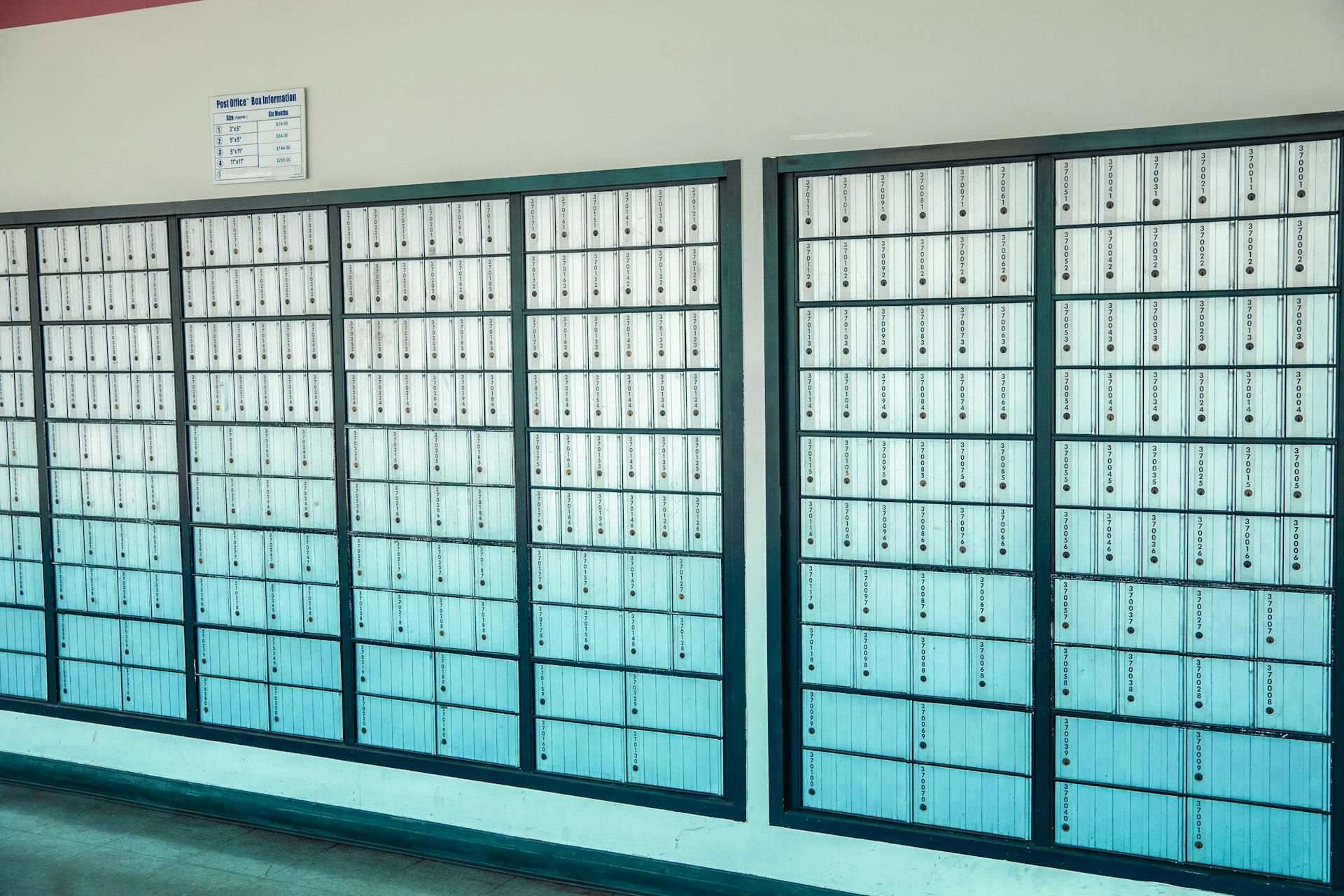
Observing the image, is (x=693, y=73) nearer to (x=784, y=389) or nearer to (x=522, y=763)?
(x=784, y=389)

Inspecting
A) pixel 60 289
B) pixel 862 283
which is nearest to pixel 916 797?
pixel 862 283

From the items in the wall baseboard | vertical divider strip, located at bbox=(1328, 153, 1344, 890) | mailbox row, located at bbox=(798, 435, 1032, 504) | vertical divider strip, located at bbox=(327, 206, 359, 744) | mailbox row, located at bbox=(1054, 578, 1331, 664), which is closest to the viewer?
vertical divider strip, located at bbox=(1328, 153, 1344, 890)

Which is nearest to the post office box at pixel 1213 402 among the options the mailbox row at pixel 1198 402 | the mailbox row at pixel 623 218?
the mailbox row at pixel 1198 402

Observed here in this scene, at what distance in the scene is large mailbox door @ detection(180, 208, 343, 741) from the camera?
133 inches

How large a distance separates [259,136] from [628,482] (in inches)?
63.6

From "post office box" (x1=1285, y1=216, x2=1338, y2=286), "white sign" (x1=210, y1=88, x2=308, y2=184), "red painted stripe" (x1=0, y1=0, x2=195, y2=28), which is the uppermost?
"red painted stripe" (x1=0, y1=0, x2=195, y2=28)

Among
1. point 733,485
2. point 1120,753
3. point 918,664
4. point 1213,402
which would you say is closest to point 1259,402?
point 1213,402

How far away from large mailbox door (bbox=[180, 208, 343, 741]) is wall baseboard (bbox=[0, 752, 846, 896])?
29cm

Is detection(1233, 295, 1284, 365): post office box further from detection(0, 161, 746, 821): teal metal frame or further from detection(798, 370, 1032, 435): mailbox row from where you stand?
detection(0, 161, 746, 821): teal metal frame

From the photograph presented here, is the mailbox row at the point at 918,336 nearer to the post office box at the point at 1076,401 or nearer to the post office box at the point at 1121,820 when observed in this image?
the post office box at the point at 1076,401

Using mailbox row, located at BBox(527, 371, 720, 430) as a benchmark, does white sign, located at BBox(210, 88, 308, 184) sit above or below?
above

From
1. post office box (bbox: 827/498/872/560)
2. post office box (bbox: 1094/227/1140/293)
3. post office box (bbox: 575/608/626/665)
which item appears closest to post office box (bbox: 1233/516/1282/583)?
post office box (bbox: 1094/227/1140/293)

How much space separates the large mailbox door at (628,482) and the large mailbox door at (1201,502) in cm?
91

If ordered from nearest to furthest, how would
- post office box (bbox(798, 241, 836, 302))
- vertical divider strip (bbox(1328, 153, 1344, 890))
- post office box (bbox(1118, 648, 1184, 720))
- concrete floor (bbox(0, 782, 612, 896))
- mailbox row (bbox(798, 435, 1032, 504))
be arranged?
vertical divider strip (bbox(1328, 153, 1344, 890)) < post office box (bbox(1118, 648, 1184, 720)) < mailbox row (bbox(798, 435, 1032, 504)) < post office box (bbox(798, 241, 836, 302)) < concrete floor (bbox(0, 782, 612, 896))
